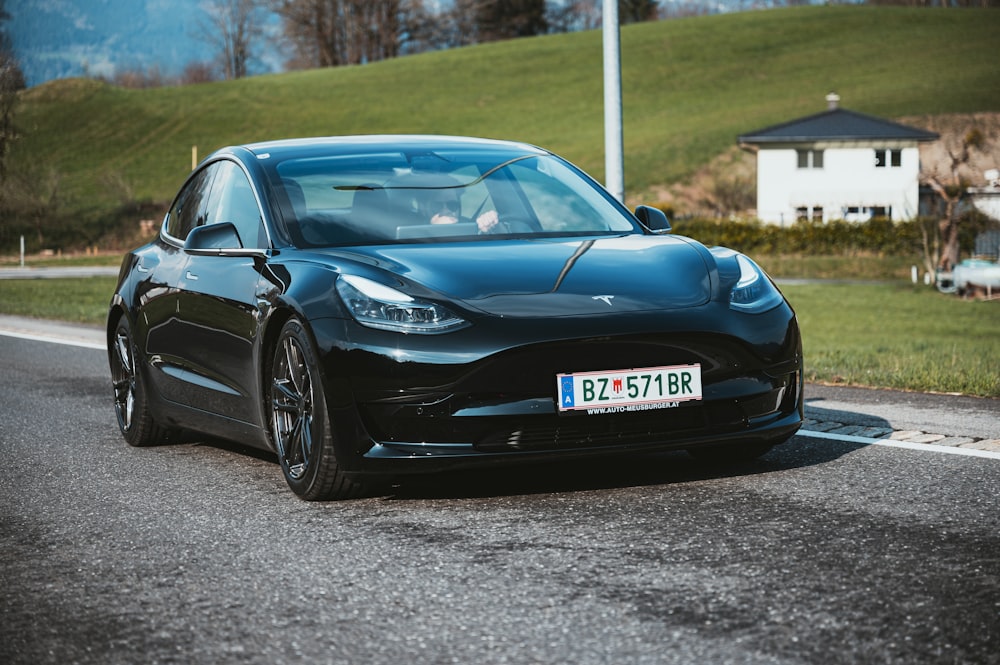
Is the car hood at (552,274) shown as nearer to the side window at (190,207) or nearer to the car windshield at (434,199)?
the car windshield at (434,199)

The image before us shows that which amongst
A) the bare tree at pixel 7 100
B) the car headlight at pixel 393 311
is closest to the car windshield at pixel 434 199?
the car headlight at pixel 393 311

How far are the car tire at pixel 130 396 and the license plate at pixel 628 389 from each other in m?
2.97

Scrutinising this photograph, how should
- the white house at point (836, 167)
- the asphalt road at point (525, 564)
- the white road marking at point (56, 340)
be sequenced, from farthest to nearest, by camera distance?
the white house at point (836, 167) → the white road marking at point (56, 340) → the asphalt road at point (525, 564)

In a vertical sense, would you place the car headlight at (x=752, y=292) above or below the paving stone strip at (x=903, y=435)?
above

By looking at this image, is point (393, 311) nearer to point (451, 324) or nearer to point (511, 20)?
point (451, 324)

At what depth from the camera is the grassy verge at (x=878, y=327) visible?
10.3m

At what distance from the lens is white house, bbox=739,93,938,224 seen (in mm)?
65062

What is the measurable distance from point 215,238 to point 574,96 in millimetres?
81849

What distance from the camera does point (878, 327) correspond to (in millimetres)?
25734

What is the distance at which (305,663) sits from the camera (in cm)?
A: 357

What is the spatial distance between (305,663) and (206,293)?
11.3 ft

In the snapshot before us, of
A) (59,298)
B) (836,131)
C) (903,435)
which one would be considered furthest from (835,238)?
(903,435)

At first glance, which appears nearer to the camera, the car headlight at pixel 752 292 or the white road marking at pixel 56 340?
the car headlight at pixel 752 292

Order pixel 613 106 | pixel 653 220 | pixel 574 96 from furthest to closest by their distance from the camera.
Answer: pixel 574 96 → pixel 613 106 → pixel 653 220
